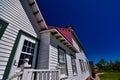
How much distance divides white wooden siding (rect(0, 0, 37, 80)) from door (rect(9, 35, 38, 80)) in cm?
37

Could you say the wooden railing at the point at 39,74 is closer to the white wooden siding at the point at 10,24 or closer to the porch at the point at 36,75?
the porch at the point at 36,75

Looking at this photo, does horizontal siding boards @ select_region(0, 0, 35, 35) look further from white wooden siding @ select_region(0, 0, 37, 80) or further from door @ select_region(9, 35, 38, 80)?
door @ select_region(9, 35, 38, 80)

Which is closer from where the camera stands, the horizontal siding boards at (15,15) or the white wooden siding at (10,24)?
the white wooden siding at (10,24)

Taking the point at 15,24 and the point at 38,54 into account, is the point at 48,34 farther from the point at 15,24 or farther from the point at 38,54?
the point at 15,24

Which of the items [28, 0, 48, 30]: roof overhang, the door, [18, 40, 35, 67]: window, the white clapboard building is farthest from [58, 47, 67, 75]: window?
[18, 40, 35, 67]: window

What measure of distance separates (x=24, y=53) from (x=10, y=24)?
148 cm

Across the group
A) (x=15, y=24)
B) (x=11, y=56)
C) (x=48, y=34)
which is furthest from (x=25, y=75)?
(x=48, y=34)

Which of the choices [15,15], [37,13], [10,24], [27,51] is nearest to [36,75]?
[27,51]

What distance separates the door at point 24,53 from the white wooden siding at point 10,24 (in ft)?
1.22

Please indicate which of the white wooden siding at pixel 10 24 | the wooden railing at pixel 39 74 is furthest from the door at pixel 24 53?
the wooden railing at pixel 39 74

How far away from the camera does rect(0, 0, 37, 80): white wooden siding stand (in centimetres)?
359

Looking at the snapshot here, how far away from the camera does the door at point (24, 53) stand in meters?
3.97

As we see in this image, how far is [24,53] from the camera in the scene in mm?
4645

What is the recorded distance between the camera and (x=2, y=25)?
3.73 m
